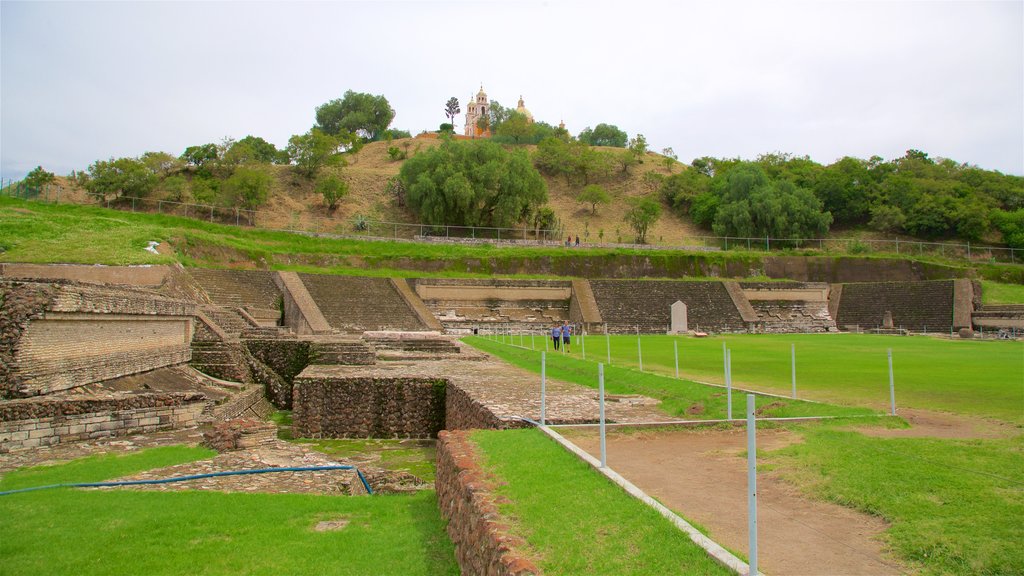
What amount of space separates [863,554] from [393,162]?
79.6 m

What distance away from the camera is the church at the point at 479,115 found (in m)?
107

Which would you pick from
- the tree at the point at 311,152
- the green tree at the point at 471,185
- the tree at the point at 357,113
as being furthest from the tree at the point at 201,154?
the tree at the point at 357,113

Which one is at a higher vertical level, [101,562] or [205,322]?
[205,322]

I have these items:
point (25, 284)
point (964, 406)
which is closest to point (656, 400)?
point (964, 406)

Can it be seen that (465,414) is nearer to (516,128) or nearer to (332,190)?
(332,190)

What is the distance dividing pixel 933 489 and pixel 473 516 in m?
3.40

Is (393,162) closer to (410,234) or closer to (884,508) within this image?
(410,234)

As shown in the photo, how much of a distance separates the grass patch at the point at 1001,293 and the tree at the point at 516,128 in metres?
62.0

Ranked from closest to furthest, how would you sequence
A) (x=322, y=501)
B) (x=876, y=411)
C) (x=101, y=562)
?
(x=101, y=562), (x=322, y=501), (x=876, y=411)

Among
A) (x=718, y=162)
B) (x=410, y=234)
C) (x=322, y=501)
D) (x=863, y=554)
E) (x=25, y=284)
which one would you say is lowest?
(x=322, y=501)

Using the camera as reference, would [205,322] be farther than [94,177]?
No

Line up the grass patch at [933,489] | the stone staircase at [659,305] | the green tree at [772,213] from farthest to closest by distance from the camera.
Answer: the green tree at [772,213] → the stone staircase at [659,305] → the grass patch at [933,489]

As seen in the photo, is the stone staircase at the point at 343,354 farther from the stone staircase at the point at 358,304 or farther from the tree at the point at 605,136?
the tree at the point at 605,136

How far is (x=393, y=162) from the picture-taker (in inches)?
3157
